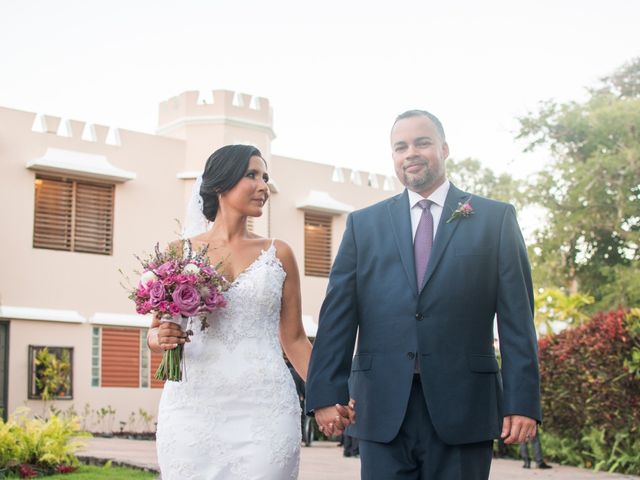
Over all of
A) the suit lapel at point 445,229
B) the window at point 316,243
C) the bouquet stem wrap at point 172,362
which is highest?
the window at point 316,243

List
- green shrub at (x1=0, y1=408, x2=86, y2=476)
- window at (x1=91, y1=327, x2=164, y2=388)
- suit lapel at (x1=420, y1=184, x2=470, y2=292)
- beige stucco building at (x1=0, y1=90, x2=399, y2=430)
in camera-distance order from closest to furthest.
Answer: suit lapel at (x1=420, y1=184, x2=470, y2=292) < green shrub at (x1=0, y1=408, x2=86, y2=476) < beige stucco building at (x1=0, y1=90, x2=399, y2=430) < window at (x1=91, y1=327, x2=164, y2=388)

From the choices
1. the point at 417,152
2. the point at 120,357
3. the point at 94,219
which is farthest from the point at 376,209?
the point at 94,219

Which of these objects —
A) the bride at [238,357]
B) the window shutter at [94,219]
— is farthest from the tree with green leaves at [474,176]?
the bride at [238,357]

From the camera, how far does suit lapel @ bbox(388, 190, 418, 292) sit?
4.36m

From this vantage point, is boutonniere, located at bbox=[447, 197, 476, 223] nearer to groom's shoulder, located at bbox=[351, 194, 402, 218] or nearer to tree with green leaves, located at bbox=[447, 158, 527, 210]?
groom's shoulder, located at bbox=[351, 194, 402, 218]

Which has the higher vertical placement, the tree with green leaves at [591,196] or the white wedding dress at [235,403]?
the tree with green leaves at [591,196]

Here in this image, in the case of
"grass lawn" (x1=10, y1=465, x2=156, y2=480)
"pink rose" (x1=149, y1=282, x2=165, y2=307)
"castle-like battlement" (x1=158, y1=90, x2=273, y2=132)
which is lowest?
"grass lawn" (x1=10, y1=465, x2=156, y2=480)

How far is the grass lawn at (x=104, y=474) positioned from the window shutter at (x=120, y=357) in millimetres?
10196

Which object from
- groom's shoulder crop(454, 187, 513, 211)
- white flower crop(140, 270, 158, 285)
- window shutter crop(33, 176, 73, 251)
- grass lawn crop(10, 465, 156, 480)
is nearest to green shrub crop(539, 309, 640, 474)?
grass lawn crop(10, 465, 156, 480)

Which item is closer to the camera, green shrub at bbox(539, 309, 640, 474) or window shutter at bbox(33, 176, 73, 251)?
green shrub at bbox(539, 309, 640, 474)

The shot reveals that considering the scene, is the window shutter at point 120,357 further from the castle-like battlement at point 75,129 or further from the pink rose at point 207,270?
the pink rose at point 207,270

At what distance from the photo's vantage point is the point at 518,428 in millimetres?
4113

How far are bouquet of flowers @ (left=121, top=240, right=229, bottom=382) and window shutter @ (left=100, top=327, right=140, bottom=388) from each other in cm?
1727

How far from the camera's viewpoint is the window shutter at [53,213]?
2127 cm
